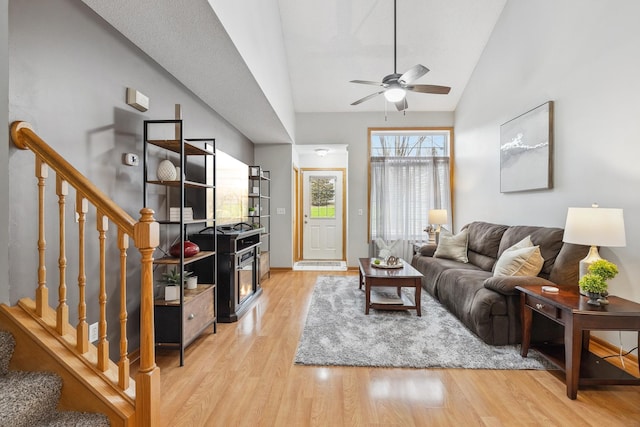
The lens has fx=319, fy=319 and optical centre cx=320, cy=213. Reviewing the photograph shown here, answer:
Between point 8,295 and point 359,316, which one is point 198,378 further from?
point 359,316

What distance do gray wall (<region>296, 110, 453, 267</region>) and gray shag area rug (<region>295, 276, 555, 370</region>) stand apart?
2.37 metres

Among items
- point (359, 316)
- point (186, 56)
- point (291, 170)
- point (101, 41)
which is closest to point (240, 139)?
point (291, 170)

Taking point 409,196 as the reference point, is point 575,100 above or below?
above

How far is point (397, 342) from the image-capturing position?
268cm

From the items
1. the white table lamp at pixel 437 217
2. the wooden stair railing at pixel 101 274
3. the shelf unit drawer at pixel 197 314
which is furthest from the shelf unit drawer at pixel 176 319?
the white table lamp at pixel 437 217

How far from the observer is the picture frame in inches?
130

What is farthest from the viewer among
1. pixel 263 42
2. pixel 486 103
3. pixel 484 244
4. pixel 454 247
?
pixel 486 103

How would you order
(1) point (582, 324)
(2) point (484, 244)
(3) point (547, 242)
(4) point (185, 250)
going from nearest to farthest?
(1) point (582, 324)
(4) point (185, 250)
(3) point (547, 242)
(2) point (484, 244)

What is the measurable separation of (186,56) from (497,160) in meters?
3.99

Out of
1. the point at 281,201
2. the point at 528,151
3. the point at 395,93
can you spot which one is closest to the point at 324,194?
the point at 281,201

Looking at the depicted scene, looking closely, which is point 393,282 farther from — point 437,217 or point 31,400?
point 31,400

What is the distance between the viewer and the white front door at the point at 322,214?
A: 23.7 ft

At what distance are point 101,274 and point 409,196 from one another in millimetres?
5198

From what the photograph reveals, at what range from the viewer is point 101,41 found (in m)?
2.10
